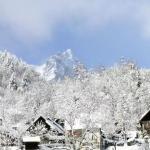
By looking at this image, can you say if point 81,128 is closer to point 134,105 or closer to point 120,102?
point 120,102

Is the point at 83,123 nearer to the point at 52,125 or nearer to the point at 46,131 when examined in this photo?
the point at 52,125

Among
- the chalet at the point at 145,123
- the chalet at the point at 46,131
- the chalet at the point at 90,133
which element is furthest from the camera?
the chalet at the point at 90,133

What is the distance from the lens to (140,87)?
114375 mm

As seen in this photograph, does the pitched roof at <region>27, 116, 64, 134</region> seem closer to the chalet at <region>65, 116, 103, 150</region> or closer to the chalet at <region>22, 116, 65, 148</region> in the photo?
the chalet at <region>22, 116, 65, 148</region>

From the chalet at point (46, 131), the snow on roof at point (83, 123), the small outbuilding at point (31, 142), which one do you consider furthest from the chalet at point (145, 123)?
the small outbuilding at point (31, 142)

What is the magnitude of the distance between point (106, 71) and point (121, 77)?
42.8m

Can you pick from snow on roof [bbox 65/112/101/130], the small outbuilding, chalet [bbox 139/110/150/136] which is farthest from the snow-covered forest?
the small outbuilding

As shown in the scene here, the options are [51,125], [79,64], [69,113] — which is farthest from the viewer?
[79,64]

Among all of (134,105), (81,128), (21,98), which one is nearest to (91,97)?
(134,105)

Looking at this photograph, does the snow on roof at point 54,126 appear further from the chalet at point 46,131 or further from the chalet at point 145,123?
the chalet at point 145,123

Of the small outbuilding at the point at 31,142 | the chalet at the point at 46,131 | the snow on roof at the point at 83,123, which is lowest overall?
the small outbuilding at the point at 31,142

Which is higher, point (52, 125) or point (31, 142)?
point (52, 125)

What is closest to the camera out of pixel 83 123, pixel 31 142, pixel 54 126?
pixel 31 142

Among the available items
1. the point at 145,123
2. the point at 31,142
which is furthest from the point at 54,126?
the point at 31,142
